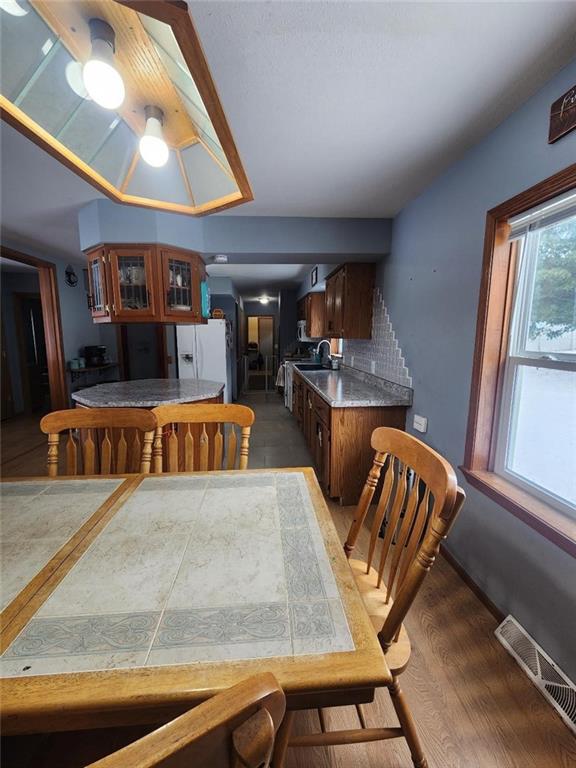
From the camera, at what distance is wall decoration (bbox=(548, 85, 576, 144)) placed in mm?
1133

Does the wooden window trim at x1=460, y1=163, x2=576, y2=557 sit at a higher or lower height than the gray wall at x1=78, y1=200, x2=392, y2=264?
lower

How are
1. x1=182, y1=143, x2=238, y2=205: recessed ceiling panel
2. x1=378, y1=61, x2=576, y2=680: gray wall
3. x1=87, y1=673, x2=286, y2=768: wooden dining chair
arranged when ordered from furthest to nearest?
x1=182, y1=143, x2=238, y2=205: recessed ceiling panel → x1=378, y1=61, x2=576, y2=680: gray wall → x1=87, y1=673, x2=286, y2=768: wooden dining chair

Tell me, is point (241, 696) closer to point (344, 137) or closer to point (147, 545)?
point (147, 545)

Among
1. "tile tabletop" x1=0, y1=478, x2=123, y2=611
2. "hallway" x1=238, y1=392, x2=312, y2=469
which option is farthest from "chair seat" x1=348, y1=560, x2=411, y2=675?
"hallway" x1=238, y1=392, x2=312, y2=469

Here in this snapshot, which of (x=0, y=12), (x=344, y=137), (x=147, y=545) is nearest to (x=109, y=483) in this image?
(x=147, y=545)

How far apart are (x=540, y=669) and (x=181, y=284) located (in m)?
3.22

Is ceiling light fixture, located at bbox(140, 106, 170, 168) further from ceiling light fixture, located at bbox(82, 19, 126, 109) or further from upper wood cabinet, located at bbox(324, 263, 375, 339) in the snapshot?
upper wood cabinet, located at bbox(324, 263, 375, 339)

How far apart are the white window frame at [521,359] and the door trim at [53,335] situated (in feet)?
16.5

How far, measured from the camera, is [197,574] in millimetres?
751

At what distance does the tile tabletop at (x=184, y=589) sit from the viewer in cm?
57

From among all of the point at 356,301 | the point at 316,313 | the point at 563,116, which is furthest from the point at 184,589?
the point at 316,313

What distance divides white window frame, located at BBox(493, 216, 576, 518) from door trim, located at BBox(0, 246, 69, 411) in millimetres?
5035

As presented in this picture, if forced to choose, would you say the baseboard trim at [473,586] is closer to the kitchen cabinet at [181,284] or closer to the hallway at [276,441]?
the hallway at [276,441]

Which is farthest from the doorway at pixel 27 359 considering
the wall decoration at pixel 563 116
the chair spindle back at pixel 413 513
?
the wall decoration at pixel 563 116
